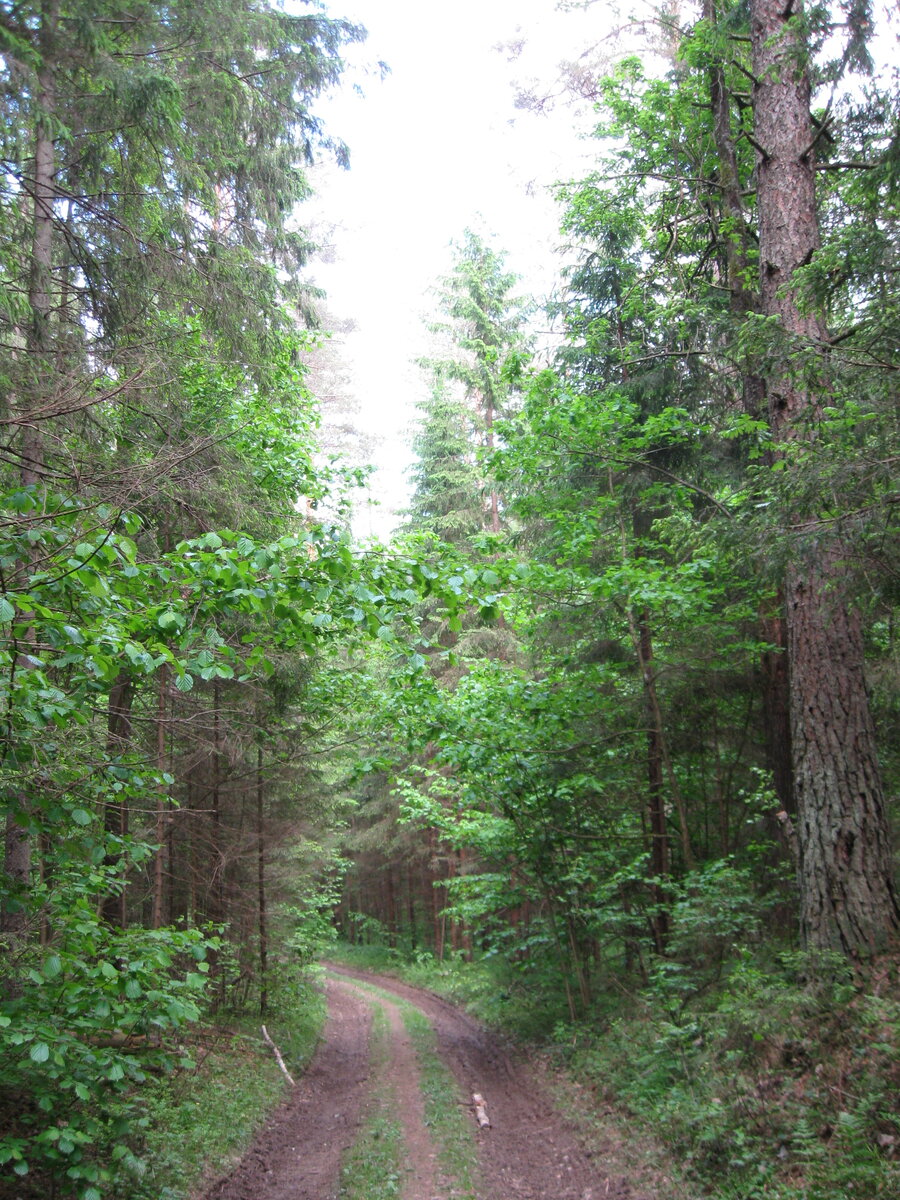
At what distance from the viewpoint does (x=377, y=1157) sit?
25.5 feet

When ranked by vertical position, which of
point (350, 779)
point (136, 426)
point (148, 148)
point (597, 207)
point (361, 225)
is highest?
point (361, 225)

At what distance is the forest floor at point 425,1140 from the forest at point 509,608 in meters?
0.57

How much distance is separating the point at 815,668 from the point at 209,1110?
7.85m

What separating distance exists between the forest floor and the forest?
1.87 ft

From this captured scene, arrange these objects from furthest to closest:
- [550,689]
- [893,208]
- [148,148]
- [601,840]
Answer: [601,840]
[550,689]
[148,148]
[893,208]

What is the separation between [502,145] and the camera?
42.3 ft

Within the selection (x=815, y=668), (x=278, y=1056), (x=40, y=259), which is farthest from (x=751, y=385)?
(x=278, y=1056)

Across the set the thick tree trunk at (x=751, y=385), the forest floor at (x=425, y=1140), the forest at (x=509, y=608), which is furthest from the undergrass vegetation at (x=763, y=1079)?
the thick tree trunk at (x=751, y=385)

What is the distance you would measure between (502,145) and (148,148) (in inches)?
305

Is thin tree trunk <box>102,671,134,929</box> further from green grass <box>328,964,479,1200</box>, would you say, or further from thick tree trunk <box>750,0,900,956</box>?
thick tree trunk <box>750,0,900,956</box>

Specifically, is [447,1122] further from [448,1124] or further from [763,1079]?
[763,1079]

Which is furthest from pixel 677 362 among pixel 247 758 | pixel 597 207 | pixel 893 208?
pixel 247 758

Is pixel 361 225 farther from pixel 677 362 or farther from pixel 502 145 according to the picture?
A: pixel 677 362

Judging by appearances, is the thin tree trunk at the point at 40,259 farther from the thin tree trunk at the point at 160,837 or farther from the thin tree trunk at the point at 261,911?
the thin tree trunk at the point at 261,911
